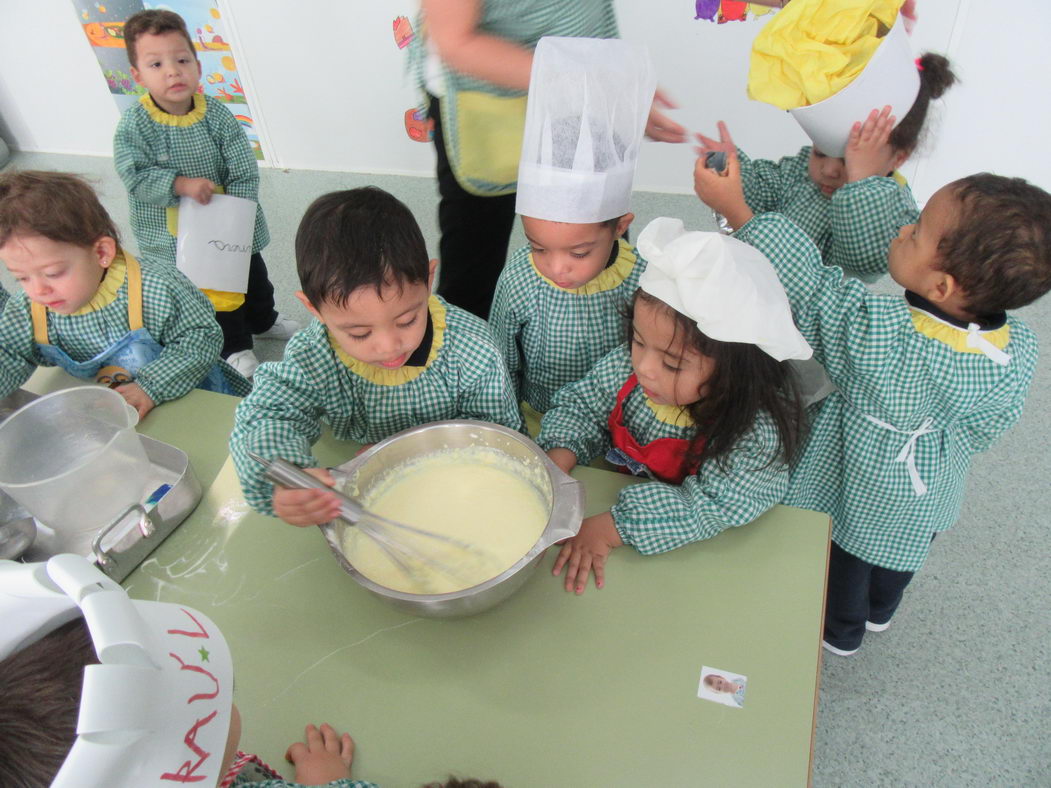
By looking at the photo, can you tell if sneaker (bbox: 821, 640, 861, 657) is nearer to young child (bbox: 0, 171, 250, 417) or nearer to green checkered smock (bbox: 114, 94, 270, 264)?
young child (bbox: 0, 171, 250, 417)

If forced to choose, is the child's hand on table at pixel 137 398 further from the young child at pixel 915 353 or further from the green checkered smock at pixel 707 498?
the young child at pixel 915 353

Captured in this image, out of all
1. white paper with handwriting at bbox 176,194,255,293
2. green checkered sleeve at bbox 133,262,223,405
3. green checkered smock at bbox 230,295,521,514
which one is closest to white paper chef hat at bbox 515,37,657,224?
green checkered smock at bbox 230,295,521,514

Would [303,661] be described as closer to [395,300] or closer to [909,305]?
[395,300]

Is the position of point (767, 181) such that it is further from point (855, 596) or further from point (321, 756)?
point (321, 756)

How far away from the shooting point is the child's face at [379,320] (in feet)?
2.64

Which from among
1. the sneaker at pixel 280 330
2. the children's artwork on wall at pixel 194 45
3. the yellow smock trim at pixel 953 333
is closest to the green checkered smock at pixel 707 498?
the yellow smock trim at pixel 953 333

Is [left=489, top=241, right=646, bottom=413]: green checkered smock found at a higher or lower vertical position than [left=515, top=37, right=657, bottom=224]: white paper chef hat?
lower

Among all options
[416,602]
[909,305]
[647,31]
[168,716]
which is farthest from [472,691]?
[647,31]

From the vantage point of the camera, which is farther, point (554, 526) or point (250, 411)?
point (250, 411)

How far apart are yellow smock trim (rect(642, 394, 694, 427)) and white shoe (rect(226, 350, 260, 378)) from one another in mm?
1347

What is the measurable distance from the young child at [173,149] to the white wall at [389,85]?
0.89 meters

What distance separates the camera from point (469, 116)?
112 centimetres

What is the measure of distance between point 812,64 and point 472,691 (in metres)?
0.95

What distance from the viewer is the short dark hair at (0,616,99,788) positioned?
0.39 metres
